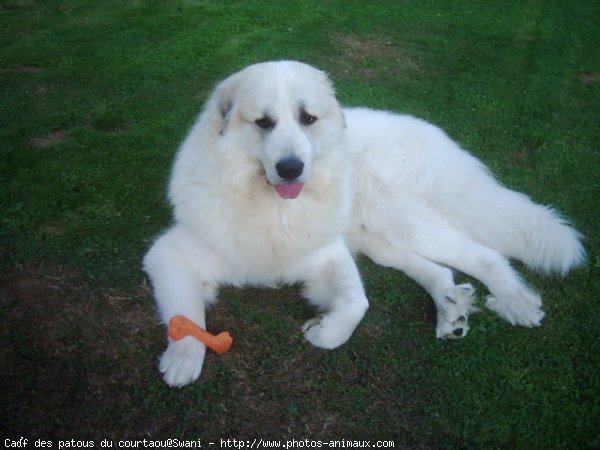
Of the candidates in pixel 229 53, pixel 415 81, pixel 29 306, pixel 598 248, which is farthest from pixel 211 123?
pixel 229 53

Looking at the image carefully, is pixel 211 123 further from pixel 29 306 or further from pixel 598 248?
pixel 598 248

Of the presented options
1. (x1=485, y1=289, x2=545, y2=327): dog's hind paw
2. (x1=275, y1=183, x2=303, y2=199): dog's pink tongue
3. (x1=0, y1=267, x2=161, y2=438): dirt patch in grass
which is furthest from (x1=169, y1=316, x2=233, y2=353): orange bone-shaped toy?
(x1=485, y1=289, x2=545, y2=327): dog's hind paw

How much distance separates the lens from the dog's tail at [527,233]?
3.19 meters

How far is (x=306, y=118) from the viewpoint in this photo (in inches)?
111

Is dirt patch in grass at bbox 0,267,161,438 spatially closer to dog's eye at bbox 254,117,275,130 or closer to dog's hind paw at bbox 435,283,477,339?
dog's eye at bbox 254,117,275,130

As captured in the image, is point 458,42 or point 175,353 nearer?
point 175,353

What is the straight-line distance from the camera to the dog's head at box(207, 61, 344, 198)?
2.63m

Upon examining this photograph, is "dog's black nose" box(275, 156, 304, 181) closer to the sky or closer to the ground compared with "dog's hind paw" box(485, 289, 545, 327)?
closer to the sky

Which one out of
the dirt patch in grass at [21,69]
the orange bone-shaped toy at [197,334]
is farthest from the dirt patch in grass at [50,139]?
the orange bone-shaped toy at [197,334]

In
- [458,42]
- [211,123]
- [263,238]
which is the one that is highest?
[211,123]

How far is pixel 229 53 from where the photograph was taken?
7.29 meters

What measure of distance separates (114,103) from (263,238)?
3650mm

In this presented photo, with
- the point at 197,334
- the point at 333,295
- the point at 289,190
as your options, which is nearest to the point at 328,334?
the point at 333,295

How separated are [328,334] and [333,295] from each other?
32cm
